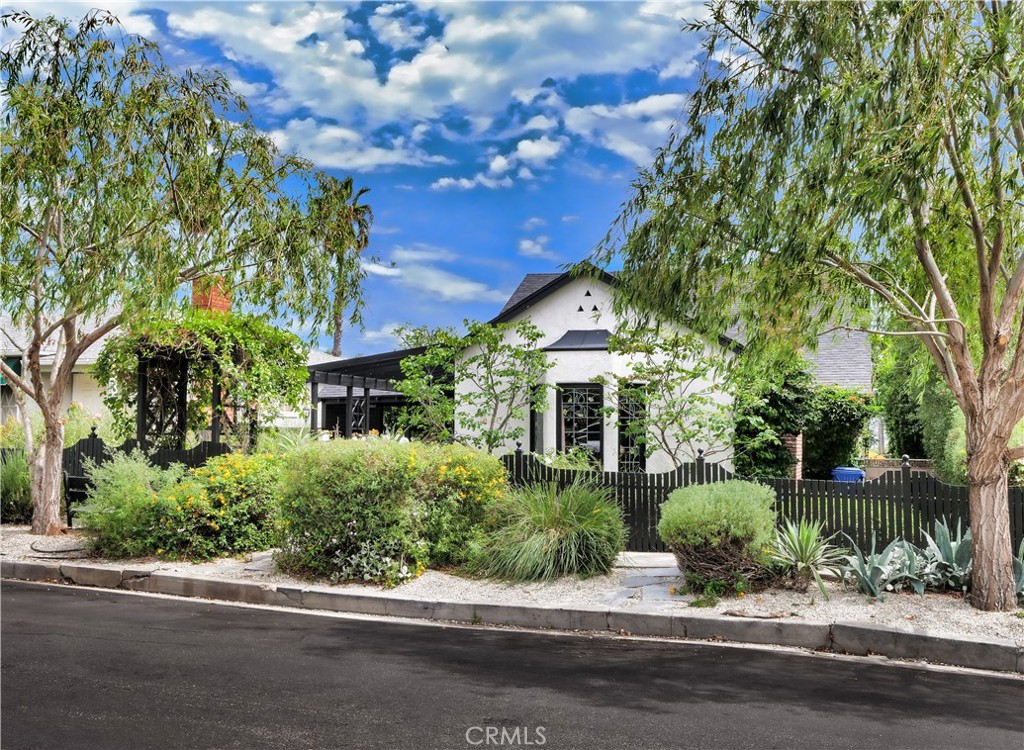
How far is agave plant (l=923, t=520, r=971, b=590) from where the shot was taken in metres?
8.49

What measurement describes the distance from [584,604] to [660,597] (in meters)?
0.84

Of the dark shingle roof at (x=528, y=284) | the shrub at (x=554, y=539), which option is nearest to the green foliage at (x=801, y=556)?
the shrub at (x=554, y=539)

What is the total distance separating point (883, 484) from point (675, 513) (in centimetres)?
283

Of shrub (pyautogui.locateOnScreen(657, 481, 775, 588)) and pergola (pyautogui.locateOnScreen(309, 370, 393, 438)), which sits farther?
pergola (pyautogui.locateOnScreen(309, 370, 393, 438))

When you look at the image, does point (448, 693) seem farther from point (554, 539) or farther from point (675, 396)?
point (675, 396)

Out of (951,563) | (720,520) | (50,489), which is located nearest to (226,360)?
(50,489)

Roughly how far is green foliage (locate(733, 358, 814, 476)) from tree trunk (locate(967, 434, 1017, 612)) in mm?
7769

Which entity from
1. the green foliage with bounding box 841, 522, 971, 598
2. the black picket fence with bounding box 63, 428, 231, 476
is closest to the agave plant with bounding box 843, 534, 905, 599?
the green foliage with bounding box 841, 522, 971, 598

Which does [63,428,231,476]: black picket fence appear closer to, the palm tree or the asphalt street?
the palm tree

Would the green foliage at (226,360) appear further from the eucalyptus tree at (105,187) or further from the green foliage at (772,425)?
the green foliage at (772,425)

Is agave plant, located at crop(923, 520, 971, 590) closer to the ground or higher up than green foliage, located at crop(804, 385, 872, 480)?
closer to the ground

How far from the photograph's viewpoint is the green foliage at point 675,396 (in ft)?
50.3

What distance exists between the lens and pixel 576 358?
17.4 metres

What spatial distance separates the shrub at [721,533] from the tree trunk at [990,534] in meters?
1.92
